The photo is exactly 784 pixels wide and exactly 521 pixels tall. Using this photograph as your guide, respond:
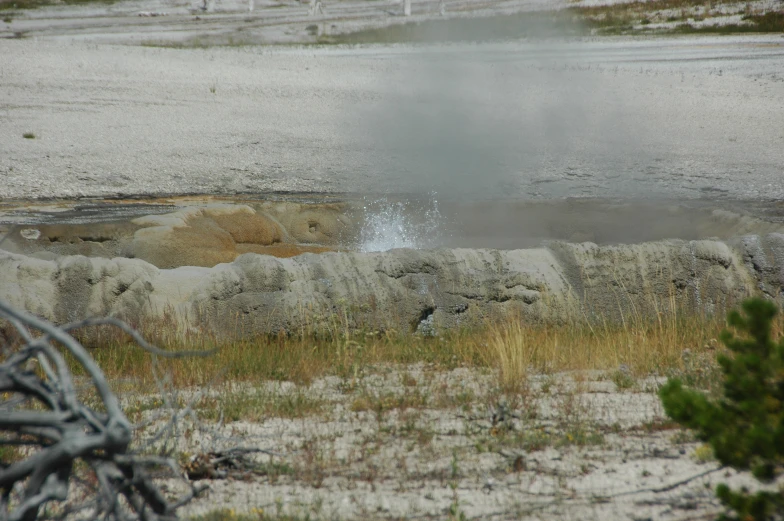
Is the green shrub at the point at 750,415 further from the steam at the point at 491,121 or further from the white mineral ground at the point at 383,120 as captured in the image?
the steam at the point at 491,121

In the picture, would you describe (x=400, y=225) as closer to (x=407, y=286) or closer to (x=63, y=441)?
(x=407, y=286)

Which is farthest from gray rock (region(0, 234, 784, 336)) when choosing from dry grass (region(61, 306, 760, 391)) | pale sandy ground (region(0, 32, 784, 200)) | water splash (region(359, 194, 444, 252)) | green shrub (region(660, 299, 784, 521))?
pale sandy ground (region(0, 32, 784, 200))

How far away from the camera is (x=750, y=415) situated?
1.93 m

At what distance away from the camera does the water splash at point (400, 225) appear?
335 inches

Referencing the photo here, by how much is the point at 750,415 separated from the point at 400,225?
7.06 metres

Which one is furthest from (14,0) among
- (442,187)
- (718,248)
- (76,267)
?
(718,248)

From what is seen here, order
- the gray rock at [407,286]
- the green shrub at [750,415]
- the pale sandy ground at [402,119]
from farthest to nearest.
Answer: the pale sandy ground at [402,119] → the gray rock at [407,286] → the green shrub at [750,415]

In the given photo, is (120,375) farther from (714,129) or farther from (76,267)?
(714,129)

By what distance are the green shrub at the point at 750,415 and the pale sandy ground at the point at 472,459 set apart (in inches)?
24.0

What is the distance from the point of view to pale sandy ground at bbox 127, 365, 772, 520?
2.58 meters

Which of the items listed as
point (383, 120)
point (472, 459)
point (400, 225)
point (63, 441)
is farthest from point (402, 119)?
point (63, 441)

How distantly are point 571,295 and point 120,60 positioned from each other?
11256mm

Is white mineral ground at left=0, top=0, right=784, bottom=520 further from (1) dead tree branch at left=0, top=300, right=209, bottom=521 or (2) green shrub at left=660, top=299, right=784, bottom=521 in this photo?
(1) dead tree branch at left=0, top=300, right=209, bottom=521

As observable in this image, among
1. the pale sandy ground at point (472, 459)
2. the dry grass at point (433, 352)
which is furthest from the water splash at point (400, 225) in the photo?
the pale sandy ground at point (472, 459)
